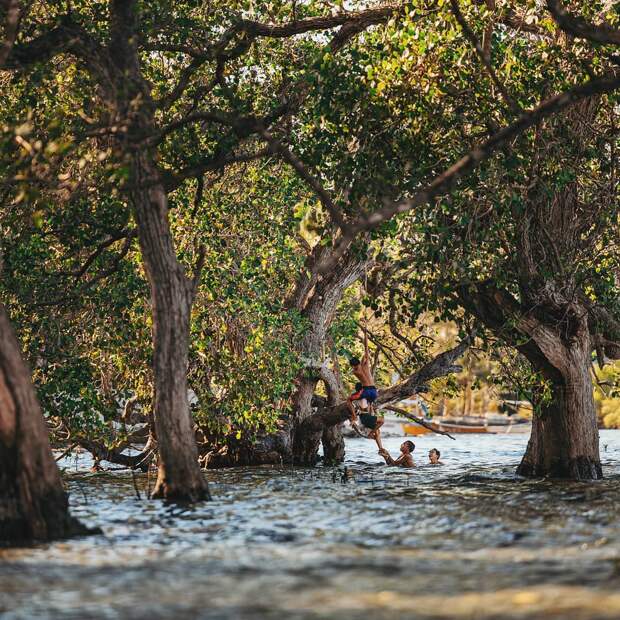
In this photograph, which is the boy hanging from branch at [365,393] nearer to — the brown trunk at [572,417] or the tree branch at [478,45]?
the brown trunk at [572,417]

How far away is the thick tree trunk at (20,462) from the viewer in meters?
12.4

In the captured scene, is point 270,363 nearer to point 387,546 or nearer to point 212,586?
point 387,546

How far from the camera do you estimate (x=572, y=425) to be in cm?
2152

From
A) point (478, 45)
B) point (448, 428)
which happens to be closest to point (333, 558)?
point (478, 45)

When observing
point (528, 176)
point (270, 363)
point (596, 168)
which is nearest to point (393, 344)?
point (270, 363)

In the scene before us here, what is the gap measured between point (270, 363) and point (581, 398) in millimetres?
6547

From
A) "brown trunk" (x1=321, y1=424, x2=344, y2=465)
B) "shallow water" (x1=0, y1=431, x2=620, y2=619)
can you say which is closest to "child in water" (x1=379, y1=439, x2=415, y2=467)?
"brown trunk" (x1=321, y1=424, x2=344, y2=465)

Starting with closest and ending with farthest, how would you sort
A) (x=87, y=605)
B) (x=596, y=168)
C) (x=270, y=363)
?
1. (x=87, y=605)
2. (x=596, y=168)
3. (x=270, y=363)

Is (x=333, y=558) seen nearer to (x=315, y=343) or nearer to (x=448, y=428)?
(x=315, y=343)

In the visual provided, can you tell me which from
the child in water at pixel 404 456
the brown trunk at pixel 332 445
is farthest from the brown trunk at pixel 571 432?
the brown trunk at pixel 332 445

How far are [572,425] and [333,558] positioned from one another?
11561mm

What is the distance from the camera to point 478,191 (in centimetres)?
1744

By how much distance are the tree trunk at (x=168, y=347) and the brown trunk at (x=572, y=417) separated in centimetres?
867

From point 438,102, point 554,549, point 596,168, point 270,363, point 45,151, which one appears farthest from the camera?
point 270,363
